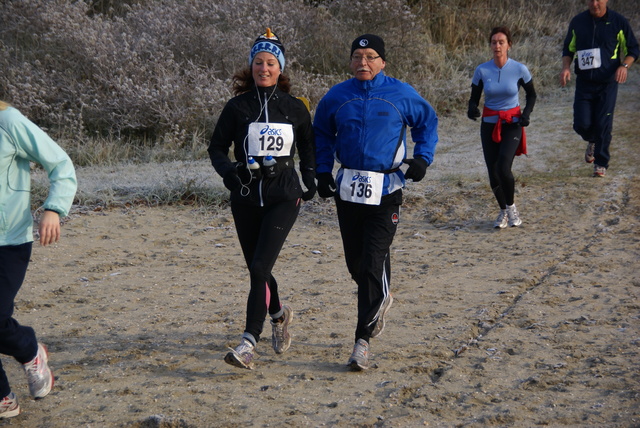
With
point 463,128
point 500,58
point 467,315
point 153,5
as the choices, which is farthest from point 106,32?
point 467,315

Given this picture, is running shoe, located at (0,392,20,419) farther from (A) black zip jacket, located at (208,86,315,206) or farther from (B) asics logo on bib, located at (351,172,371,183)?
(B) asics logo on bib, located at (351,172,371,183)

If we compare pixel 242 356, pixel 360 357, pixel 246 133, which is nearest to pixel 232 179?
pixel 246 133

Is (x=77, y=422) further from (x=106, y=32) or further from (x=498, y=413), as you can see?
(x=106, y=32)

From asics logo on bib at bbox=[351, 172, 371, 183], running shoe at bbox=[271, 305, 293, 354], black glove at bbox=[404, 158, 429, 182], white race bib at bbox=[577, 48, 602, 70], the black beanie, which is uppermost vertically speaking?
the black beanie

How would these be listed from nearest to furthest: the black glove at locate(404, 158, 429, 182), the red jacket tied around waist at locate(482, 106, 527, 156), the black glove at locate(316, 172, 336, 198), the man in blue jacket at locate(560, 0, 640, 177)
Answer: the black glove at locate(404, 158, 429, 182) → the black glove at locate(316, 172, 336, 198) → the red jacket tied around waist at locate(482, 106, 527, 156) → the man in blue jacket at locate(560, 0, 640, 177)

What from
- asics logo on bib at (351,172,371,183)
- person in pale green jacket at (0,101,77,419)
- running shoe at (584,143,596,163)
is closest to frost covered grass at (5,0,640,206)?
running shoe at (584,143,596,163)

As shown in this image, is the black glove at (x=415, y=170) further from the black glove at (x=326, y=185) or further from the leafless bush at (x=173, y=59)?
the leafless bush at (x=173, y=59)

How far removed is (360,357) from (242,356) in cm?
67

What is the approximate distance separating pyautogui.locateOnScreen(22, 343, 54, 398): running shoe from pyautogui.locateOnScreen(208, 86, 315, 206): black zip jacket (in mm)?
1372

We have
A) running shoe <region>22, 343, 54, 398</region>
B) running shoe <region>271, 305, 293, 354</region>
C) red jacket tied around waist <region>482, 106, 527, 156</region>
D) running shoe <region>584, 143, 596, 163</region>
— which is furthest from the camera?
running shoe <region>584, 143, 596, 163</region>

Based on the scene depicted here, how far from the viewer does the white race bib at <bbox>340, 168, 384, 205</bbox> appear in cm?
489

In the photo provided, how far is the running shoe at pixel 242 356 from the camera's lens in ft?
15.4

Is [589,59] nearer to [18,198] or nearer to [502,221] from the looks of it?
[502,221]

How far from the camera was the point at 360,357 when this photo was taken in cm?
485
